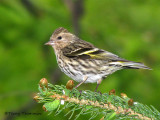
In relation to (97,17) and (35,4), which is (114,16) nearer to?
(97,17)

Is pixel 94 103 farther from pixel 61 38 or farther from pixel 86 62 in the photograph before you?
pixel 61 38

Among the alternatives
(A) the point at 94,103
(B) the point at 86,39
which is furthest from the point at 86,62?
(A) the point at 94,103

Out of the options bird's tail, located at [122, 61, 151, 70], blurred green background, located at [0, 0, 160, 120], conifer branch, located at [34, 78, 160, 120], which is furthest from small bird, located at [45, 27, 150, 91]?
conifer branch, located at [34, 78, 160, 120]

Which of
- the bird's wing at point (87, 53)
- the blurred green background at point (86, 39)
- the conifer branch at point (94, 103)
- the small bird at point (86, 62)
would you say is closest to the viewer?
the conifer branch at point (94, 103)

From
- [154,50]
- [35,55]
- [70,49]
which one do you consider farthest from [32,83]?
[154,50]

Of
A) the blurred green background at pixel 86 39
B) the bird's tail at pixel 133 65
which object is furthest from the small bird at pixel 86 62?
the blurred green background at pixel 86 39

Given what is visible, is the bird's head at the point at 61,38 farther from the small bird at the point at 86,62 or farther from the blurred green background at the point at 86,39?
the blurred green background at the point at 86,39

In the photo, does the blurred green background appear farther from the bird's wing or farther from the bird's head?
the bird's wing
